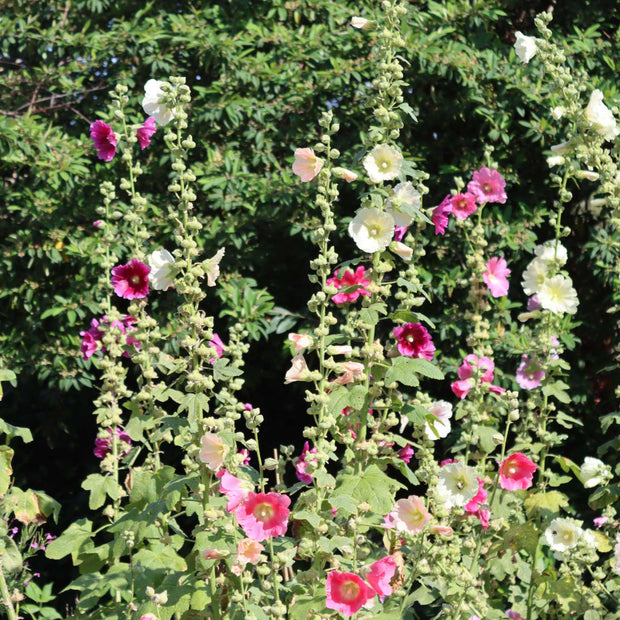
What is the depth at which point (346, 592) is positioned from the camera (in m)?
1.70

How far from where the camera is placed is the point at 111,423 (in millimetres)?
2658

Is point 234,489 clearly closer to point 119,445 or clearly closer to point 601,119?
point 119,445

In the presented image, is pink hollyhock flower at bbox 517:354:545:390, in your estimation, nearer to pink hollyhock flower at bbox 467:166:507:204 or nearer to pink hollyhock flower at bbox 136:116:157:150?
pink hollyhock flower at bbox 467:166:507:204

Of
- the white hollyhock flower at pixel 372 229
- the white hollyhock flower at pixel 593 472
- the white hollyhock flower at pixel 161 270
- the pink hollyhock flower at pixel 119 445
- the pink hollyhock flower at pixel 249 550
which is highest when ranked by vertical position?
the white hollyhock flower at pixel 372 229

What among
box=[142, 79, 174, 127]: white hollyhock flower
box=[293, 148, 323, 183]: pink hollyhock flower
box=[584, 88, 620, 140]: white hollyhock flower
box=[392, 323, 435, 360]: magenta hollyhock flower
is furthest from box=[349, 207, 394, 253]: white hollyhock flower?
box=[584, 88, 620, 140]: white hollyhock flower

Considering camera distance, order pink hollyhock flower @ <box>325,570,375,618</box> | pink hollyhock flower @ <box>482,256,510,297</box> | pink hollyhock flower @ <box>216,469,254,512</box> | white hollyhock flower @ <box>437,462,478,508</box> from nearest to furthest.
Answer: pink hollyhock flower @ <box>325,570,375,618</box>, pink hollyhock flower @ <box>216,469,254,512</box>, white hollyhock flower @ <box>437,462,478,508</box>, pink hollyhock flower @ <box>482,256,510,297</box>

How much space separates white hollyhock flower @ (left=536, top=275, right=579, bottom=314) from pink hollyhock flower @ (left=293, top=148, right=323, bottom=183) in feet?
3.24

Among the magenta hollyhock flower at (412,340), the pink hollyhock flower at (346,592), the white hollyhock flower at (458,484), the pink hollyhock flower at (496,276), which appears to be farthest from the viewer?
the pink hollyhock flower at (496,276)

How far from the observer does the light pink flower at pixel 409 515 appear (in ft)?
6.70

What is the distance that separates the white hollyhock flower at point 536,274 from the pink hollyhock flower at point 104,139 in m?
1.44

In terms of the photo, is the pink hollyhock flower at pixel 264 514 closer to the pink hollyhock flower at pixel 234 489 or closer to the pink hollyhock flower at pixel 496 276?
the pink hollyhock flower at pixel 234 489

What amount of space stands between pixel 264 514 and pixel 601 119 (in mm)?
1509

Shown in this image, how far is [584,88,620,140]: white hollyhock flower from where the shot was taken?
240 cm

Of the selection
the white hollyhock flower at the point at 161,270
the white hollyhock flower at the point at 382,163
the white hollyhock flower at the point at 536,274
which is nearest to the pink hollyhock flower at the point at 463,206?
the white hollyhock flower at the point at 536,274
